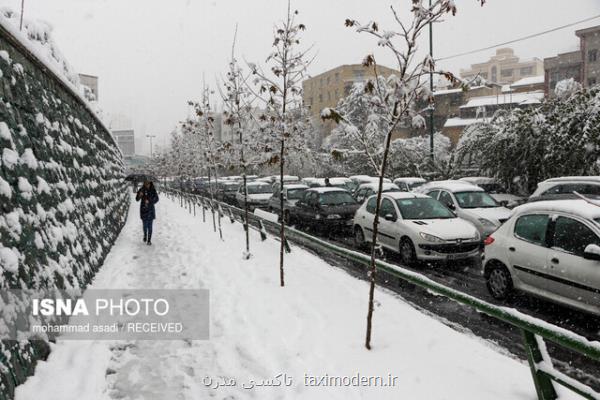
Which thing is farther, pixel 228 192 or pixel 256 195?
pixel 228 192

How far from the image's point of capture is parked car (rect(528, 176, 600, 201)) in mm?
11516

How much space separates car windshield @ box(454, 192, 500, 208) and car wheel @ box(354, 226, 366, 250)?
296 cm

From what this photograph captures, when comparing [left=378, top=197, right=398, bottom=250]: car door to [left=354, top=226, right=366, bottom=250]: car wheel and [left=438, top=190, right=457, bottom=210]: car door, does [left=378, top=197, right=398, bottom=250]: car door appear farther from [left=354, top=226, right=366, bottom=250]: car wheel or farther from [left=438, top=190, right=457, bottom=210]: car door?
[left=438, top=190, right=457, bottom=210]: car door

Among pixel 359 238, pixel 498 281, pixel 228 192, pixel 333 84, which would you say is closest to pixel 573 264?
pixel 498 281

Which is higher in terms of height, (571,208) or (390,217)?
(571,208)

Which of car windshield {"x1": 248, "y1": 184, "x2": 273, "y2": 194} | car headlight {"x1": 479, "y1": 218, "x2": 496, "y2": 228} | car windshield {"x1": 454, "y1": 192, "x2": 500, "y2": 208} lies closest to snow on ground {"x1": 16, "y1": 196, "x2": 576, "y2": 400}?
car headlight {"x1": 479, "y1": 218, "x2": 496, "y2": 228}

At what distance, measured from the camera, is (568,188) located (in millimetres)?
12117

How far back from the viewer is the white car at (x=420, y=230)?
9125mm

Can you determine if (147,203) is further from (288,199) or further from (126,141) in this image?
(126,141)

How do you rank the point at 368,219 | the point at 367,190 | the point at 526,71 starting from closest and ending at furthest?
1. the point at 368,219
2. the point at 367,190
3. the point at 526,71

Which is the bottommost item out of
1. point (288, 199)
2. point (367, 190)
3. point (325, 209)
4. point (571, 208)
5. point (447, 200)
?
point (325, 209)

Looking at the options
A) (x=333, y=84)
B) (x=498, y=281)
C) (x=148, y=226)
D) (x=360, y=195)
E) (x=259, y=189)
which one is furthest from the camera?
(x=333, y=84)

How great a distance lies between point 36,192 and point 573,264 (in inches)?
257

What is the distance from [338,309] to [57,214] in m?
3.86
